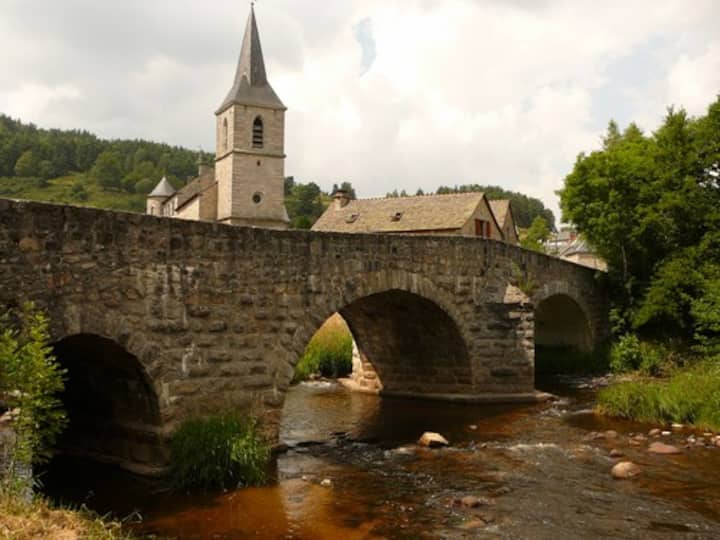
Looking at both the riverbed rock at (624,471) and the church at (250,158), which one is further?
the church at (250,158)

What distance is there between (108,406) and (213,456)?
7.11 ft

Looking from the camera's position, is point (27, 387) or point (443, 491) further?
point (443, 491)

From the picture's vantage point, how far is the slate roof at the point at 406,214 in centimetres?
3825

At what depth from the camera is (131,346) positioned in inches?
405

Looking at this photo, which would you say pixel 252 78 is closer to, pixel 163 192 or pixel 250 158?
pixel 250 158

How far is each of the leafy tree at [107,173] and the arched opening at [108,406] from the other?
9846cm

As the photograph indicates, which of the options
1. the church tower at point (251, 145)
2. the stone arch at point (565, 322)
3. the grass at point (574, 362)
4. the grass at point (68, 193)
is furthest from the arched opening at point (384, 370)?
the grass at point (68, 193)

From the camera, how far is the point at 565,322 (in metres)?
26.5

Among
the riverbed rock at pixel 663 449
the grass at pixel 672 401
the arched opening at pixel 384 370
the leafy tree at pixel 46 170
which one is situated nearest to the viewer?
the riverbed rock at pixel 663 449

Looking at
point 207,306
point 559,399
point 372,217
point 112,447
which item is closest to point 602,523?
point 207,306

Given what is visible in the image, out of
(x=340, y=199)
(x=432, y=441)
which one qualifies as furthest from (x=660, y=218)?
(x=340, y=199)

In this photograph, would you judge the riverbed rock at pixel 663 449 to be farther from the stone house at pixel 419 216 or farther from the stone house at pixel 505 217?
the stone house at pixel 505 217

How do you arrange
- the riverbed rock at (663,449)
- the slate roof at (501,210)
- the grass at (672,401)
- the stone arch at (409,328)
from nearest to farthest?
the riverbed rock at (663,449) < the grass at (672,401) < the stone arch at (409,328) < the slate roof at (501,210)

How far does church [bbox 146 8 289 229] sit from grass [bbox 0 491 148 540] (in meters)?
41.7
